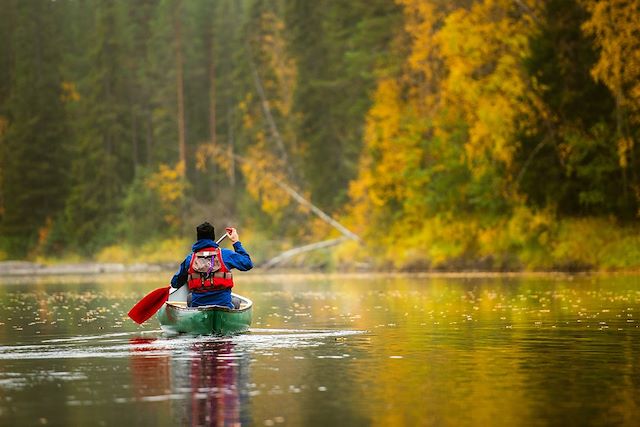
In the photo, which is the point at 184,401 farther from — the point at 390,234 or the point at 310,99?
the point at 310,99

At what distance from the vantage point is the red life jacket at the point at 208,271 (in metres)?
23.7

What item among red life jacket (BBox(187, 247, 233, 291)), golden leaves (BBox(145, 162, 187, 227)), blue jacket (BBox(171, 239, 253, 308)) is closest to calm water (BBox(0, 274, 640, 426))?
blue jacket (BBox(171, 239, 253, 308))

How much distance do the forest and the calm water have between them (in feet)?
57.5

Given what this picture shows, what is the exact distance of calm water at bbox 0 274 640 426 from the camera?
1338 centimetres

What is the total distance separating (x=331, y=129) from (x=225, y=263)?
63.5 metres

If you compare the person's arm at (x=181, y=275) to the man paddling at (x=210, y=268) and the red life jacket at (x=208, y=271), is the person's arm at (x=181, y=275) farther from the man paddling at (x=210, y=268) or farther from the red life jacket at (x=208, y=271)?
the red life jacket at (x=208, y=271)

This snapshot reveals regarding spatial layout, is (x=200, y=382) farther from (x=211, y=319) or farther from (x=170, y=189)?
(x=170, y=189)

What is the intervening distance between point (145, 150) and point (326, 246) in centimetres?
3914

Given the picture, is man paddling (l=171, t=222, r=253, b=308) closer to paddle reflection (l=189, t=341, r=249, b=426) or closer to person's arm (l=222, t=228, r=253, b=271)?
person's arm (l=222, t=228, r=253, b=271)

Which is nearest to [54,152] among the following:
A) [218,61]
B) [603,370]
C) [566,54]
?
[218,61]

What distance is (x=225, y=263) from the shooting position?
23953 millimetres

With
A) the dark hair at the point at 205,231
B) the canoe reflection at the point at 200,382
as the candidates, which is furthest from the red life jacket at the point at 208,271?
the canoe reflection at the point at 200,382

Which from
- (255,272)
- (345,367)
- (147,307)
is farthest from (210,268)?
(255,272)

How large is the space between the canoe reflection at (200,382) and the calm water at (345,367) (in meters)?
0.02
